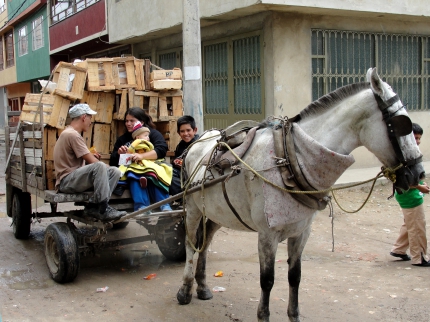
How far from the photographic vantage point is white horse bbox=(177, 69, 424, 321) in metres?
3.37

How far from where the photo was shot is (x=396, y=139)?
10.8 feet

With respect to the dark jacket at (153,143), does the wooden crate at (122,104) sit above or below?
above

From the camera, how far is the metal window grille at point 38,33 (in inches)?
960

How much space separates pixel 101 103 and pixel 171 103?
3.07 feet

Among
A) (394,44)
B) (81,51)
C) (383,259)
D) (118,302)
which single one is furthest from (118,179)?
(81,51)

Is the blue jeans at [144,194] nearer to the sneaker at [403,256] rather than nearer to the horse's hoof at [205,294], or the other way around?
the horse's hoof at [205,294]

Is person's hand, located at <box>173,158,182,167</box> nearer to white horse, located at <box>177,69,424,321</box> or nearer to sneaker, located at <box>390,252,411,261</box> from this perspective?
white horse, located at <box>177,69,424,321</box>

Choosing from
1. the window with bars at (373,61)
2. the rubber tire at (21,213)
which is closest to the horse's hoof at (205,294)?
the rubber tire at (21,213)

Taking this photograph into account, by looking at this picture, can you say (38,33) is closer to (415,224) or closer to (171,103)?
(171,103)

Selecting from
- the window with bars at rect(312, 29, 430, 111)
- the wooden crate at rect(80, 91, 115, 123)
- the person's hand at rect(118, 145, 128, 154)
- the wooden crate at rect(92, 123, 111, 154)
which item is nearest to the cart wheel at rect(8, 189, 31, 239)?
the wooden crate at rect(92, 123, 111, 154)

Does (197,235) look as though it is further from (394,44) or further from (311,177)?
(394,44)

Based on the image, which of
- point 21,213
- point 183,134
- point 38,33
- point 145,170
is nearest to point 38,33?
point 38,33

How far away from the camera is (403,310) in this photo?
14.8 ft

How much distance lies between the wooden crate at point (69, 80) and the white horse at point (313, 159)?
2736 mm
